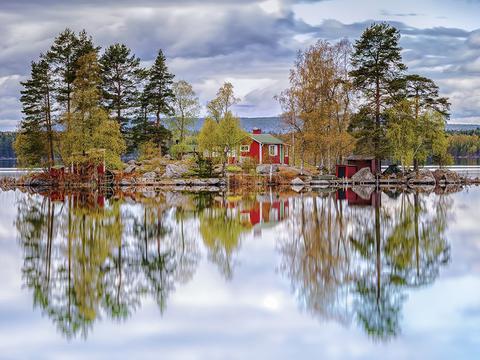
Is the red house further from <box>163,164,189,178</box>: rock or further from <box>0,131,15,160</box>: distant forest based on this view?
<box>0,131,15,160</box>: distant forest

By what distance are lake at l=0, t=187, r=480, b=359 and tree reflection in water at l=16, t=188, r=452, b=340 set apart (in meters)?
0.05

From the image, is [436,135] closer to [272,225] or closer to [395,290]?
[272,225]

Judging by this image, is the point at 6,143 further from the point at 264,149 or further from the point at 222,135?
the point at 222,135

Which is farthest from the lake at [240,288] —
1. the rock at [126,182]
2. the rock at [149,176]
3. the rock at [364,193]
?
the rock at [149,176]

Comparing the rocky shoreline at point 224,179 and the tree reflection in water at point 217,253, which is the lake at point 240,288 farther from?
the rocky shoreline at point 224,179

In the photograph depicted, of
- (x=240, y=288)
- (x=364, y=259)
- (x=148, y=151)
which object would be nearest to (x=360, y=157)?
(x=148, y=151)

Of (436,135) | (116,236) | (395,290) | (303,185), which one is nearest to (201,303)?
(395,290)

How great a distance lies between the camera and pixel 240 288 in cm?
1395

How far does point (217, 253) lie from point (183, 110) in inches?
2065

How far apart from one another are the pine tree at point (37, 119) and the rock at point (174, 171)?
8.64 meters

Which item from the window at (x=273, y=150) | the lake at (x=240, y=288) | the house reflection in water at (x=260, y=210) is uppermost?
the window at (x=273, y=150)

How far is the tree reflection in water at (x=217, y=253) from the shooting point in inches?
491

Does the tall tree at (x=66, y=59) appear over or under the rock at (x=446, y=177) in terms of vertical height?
over

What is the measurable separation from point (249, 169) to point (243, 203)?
20.0 metres
